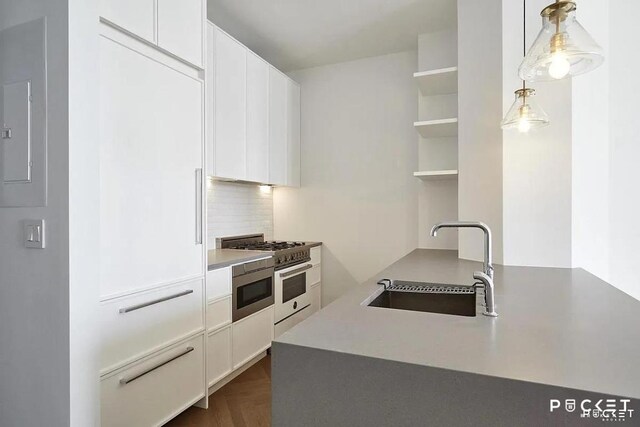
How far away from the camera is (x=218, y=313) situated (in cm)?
237

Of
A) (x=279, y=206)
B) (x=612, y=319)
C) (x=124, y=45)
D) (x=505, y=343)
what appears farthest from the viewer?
(x=279, y=206)

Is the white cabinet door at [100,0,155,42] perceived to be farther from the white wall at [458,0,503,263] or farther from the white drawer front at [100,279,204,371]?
the white wall at [458,0,503,263]

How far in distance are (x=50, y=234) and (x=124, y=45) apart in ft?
3.09

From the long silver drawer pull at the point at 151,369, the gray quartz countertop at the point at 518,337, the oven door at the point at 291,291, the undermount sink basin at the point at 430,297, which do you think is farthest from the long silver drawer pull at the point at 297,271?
the gray quartz countertop at the point at 518,337

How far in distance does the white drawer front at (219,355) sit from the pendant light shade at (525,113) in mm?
2136

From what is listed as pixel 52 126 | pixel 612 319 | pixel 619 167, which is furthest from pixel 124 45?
pixel 619 167

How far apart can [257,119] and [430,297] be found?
2.29 meters

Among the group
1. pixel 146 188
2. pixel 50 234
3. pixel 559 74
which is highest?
pixel 559 74

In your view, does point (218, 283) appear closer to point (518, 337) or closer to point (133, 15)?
point (133, 15)

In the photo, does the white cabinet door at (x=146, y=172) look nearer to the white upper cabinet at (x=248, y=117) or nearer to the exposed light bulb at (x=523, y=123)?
the white upper cabinet at (x=248, y=117)

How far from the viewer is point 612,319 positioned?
1.09 meters

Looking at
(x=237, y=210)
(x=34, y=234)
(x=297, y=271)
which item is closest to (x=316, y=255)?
(x=297, y=271)

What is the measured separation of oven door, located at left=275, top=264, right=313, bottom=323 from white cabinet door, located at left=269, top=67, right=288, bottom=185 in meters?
0.89

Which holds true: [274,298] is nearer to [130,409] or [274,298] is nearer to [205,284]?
[205,284]
